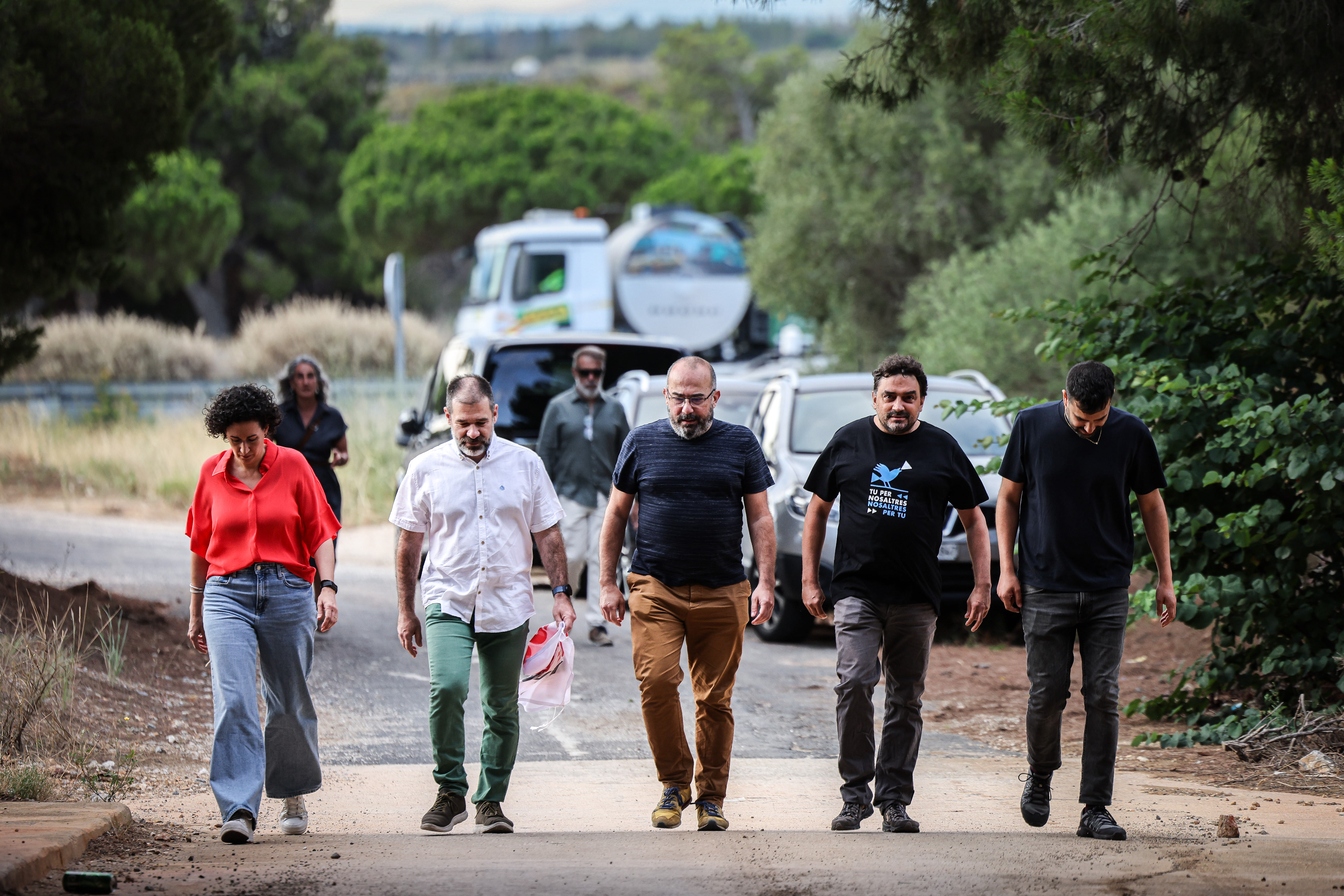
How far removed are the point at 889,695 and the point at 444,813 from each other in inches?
69.5

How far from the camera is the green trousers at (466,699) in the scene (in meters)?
5.92

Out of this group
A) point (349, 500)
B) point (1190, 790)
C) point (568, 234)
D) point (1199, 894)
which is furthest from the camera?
point (568, 234)

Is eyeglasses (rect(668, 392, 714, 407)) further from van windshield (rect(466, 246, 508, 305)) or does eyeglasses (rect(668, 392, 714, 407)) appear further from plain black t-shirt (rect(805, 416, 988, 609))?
van windshield (rect(466, 246, 508, 305))

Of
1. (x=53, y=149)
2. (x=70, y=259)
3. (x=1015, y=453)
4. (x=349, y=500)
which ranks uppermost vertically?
(x=53, y=149)

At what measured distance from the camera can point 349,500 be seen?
19.1 m

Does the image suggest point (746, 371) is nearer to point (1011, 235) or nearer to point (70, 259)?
point (1011, 235)

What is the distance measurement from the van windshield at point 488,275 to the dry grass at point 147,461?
4.39 meters

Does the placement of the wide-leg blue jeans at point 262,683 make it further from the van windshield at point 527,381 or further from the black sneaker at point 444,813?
the van windshield at point 527,381

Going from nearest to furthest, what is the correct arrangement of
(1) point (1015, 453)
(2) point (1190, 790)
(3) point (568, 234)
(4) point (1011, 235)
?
(1) point (1015, 453), (2) point (1190, 790), (4) point (1011, 235), (3) point (568, 234)

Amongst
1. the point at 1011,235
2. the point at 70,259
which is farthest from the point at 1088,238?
the point at 70,259

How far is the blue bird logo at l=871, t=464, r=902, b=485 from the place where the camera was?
600 cm

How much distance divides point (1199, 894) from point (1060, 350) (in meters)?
4.29

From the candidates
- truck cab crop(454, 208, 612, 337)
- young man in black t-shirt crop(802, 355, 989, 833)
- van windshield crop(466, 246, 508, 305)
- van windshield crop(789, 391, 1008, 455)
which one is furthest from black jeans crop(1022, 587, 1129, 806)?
van windshield crop(466, 246, 508, 305)

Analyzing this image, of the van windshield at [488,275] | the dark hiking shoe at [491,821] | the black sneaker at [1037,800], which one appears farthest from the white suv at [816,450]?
the van windshield at [488,275]
